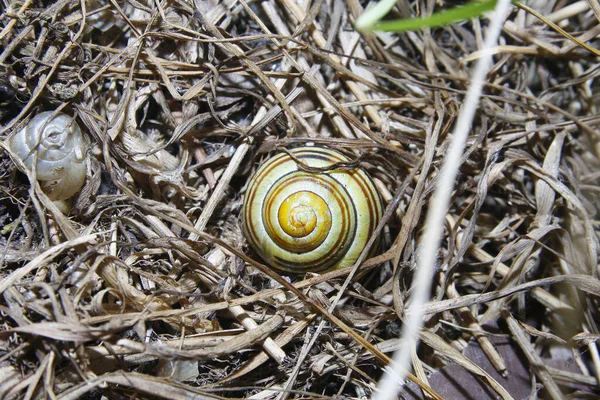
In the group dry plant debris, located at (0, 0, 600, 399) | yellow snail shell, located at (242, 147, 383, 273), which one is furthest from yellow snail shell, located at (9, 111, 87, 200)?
yellow snail shell, located at (242, 147, 383, 273)

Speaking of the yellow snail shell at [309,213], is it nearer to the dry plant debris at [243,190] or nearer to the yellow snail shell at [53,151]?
the dry plant debris at [243,190]

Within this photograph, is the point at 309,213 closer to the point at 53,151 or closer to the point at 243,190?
the point at 243,190

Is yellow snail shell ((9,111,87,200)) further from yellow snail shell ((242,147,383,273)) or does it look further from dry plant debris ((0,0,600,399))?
yellow snail shell ((242,147,383,273))

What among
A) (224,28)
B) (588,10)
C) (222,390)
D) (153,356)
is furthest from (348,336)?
(588,10)

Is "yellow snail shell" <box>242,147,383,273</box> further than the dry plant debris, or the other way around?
"yellow snail shell" <box>242,147,383,273</box>

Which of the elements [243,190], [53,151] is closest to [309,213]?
[243,190]

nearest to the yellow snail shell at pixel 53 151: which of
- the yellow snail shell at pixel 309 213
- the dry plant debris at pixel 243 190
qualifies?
the dry plant debris at pixel 243 190
